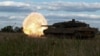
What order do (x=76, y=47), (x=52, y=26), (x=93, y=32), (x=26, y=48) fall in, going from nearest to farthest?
(x=26, y=48) → (x=76, y=47) → (x=93, y=32) → (x=52, y=26)

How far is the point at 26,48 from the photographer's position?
8133 mm

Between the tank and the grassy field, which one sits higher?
the grassy field

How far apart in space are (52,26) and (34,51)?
73.9 feet

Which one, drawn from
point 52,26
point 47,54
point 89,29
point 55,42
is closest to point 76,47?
point 55,42

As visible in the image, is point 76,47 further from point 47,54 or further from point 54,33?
point 54,33

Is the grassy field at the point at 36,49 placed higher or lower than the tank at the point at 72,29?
higher

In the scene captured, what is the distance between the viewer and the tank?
89.9 ft

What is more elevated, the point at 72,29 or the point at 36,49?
the point at 36,49

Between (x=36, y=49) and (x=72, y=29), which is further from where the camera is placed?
(x=72, y=29)

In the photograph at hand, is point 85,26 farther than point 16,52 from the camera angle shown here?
Yes

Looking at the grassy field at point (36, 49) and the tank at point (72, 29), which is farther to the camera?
the tank at point (72, 29)

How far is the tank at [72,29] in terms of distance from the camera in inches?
1078

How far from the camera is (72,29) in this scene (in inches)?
1121

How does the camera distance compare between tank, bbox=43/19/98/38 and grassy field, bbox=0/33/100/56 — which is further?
tank, bbox=43/19/98/38
